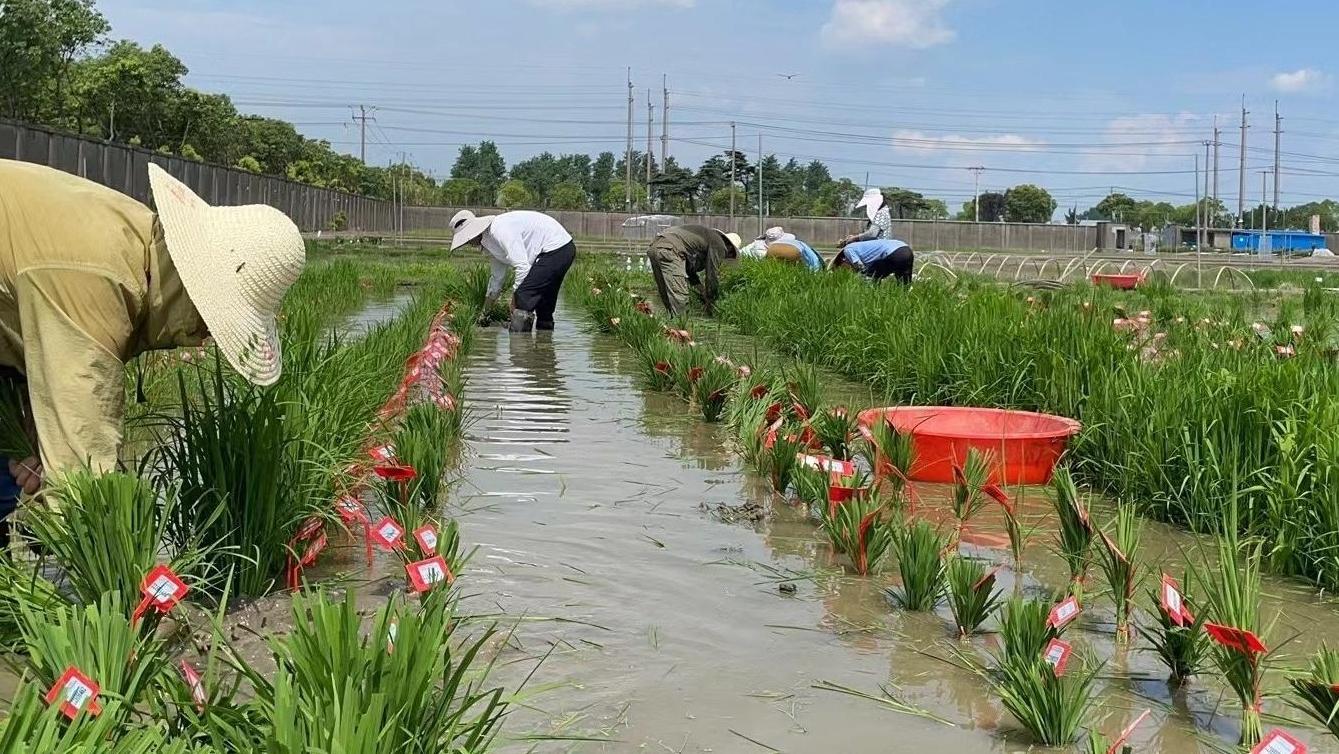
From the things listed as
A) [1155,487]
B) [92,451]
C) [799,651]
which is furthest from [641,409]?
[92,451]

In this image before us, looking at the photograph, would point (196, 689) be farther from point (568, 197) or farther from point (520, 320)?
point (568, 197)

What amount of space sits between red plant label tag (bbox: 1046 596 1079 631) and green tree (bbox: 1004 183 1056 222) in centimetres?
7480

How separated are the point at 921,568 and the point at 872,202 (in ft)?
27.6

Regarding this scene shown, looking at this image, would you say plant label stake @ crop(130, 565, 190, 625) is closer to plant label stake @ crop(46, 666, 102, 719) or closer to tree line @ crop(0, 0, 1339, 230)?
plant label stake @ crop(46, 666, 102, 719)

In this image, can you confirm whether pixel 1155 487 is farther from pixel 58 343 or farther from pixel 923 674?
pixel 58 343

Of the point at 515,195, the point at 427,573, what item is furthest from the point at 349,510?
the point at 515,195

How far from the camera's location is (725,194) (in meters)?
60.9

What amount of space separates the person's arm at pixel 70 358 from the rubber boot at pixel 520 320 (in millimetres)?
7621

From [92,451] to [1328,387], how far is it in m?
3.47

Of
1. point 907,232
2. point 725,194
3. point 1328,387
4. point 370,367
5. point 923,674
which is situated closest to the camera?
point 923,674

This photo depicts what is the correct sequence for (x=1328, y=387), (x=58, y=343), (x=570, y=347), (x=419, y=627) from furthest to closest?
(x=570, y=347) < (x=1328, y=387) < (x=58, y=343) < (x=419, y=627)

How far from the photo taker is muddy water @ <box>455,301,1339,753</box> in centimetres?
235

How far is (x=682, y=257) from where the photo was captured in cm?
1083

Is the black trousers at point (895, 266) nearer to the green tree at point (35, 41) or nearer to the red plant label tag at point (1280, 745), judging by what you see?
the red plant label tag at point (1280, 745)
